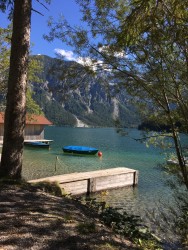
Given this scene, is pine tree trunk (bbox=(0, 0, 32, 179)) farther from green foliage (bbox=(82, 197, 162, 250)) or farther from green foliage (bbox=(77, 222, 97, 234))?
green foliage (bbox=(77, 222, 97, 234))

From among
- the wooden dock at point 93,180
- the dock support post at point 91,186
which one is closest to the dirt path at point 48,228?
the wooden dock at point 93,180

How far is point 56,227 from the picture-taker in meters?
4.77

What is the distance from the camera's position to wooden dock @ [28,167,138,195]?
16.8 metres

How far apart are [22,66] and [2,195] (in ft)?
11.4

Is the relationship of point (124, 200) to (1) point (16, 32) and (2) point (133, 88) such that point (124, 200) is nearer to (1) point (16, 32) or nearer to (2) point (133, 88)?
(2) point (133, 88)

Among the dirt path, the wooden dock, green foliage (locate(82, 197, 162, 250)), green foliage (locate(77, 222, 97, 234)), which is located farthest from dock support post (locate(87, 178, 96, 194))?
green foliage (locate(77, 222, 97, 234))

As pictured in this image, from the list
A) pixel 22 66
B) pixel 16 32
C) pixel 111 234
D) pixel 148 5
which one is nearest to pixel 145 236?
pixel 111 234

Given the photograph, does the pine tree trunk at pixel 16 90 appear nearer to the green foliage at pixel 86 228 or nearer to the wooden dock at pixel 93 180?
the green foliage at pixel 86 228

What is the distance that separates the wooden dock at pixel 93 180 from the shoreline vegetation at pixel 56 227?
9319 millimetres

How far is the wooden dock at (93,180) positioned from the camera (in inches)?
663

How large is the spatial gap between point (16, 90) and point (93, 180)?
1163 cm

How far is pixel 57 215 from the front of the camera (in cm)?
539

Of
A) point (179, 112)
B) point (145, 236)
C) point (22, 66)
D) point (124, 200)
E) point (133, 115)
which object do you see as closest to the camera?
point (145, 236)

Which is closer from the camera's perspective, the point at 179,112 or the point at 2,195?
the point at 2,195
